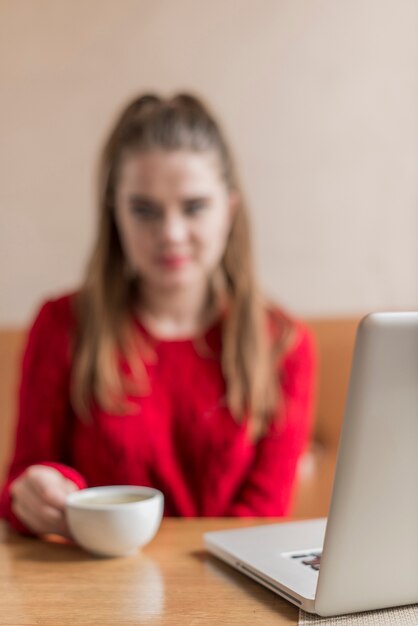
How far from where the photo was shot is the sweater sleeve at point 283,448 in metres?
1.31

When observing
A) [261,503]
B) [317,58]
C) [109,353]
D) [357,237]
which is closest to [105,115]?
[317,58]

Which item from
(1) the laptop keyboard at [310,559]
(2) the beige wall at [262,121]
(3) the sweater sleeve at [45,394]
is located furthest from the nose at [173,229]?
(2) the beige wall at [262,121]

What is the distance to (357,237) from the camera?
8.17 feet

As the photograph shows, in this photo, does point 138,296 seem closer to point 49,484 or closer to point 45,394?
point 45,394

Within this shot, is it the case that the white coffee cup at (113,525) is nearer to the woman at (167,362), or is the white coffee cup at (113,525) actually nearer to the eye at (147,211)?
the woman at (167,362)

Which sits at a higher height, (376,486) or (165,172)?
(165,172)

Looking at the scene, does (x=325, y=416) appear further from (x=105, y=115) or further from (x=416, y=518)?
(x=416, y=518)

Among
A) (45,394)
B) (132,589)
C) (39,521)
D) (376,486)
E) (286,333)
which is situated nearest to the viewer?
(376,486)

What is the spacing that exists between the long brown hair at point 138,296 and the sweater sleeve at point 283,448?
0.9 inches

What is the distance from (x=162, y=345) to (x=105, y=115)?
1.23m

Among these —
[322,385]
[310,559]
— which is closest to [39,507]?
[310,559]

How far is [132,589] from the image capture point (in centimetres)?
72

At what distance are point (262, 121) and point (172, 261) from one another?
123 cm

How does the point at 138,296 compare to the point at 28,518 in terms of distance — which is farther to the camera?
the point at 138,296
